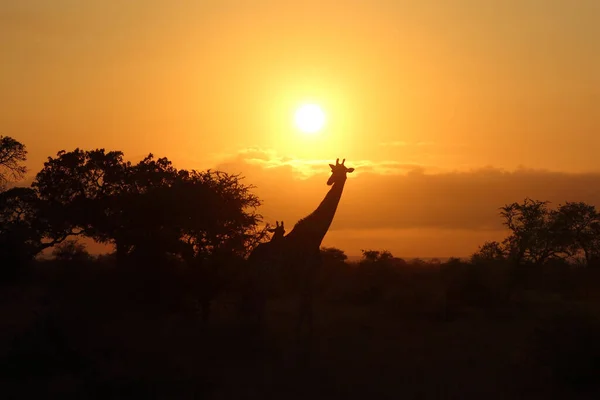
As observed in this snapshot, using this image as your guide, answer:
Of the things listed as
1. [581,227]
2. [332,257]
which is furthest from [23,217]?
[581,227]

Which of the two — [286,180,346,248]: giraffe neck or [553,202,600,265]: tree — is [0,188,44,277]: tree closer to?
[286,180,346,248]: giraffe neck

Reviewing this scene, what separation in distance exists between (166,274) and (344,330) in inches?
231

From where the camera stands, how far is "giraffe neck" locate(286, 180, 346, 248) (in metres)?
18.9

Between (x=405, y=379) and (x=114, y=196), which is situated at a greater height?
(x=114, y=196)

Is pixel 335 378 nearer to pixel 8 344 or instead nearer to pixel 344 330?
pixel 344 330

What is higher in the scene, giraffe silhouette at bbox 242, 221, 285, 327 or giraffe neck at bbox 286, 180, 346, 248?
giraffe neck at bbox 286, 180, 346, 248

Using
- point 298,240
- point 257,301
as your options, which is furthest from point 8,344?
point 298,240

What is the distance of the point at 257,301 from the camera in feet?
58.6

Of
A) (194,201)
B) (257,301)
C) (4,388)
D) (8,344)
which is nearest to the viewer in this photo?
(4,388)

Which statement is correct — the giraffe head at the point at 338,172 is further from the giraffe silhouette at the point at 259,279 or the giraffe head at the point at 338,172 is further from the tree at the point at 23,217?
the tree at the point at 23,217

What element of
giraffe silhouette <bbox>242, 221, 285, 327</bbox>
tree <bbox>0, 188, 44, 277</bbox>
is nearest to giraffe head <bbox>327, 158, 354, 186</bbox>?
giraffe silhouette <bbox>242, 221, 285, 327</bbox>

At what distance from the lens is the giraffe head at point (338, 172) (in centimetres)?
2066

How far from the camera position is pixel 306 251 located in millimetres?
18703

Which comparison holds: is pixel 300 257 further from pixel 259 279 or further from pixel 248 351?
pixel 248 351
